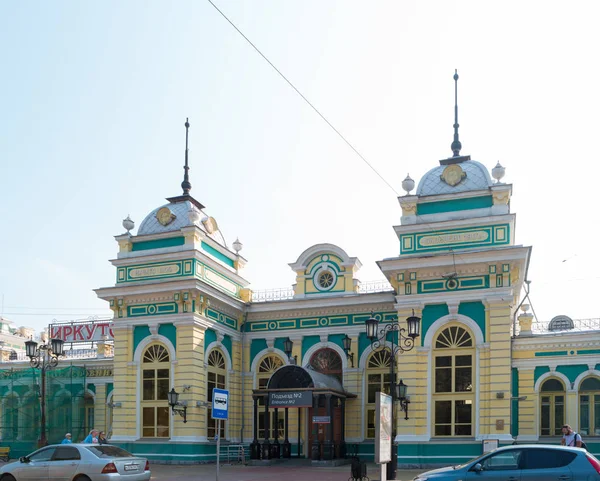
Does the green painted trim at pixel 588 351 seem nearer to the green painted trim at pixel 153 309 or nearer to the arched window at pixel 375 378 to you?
the arched window at pixel 375 378

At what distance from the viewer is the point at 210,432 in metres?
28.0

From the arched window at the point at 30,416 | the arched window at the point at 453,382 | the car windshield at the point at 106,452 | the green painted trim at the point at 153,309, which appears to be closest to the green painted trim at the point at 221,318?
the green painted trim at the point at 153,309

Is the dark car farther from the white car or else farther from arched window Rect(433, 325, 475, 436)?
arched window Rect(433, 325, 475, 436)

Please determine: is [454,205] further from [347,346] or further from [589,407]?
[589,407]

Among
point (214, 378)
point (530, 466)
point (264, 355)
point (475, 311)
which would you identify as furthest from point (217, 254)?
point (530, 466)

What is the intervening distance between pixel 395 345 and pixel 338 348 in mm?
3463

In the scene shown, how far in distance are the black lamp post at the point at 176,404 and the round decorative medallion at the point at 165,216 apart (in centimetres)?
695

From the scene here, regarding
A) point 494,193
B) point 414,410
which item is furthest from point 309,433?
point 494,193

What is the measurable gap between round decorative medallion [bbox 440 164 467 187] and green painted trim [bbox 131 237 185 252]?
34.9 ft

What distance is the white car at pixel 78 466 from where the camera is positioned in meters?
15.6

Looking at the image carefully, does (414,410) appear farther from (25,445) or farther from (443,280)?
(25,445)

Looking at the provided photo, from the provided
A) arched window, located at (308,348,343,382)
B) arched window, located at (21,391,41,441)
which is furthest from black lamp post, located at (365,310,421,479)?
arched window, located at (21,391,41,441)

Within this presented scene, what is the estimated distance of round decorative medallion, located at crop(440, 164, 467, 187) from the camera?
25609mm

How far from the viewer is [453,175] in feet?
84.4
